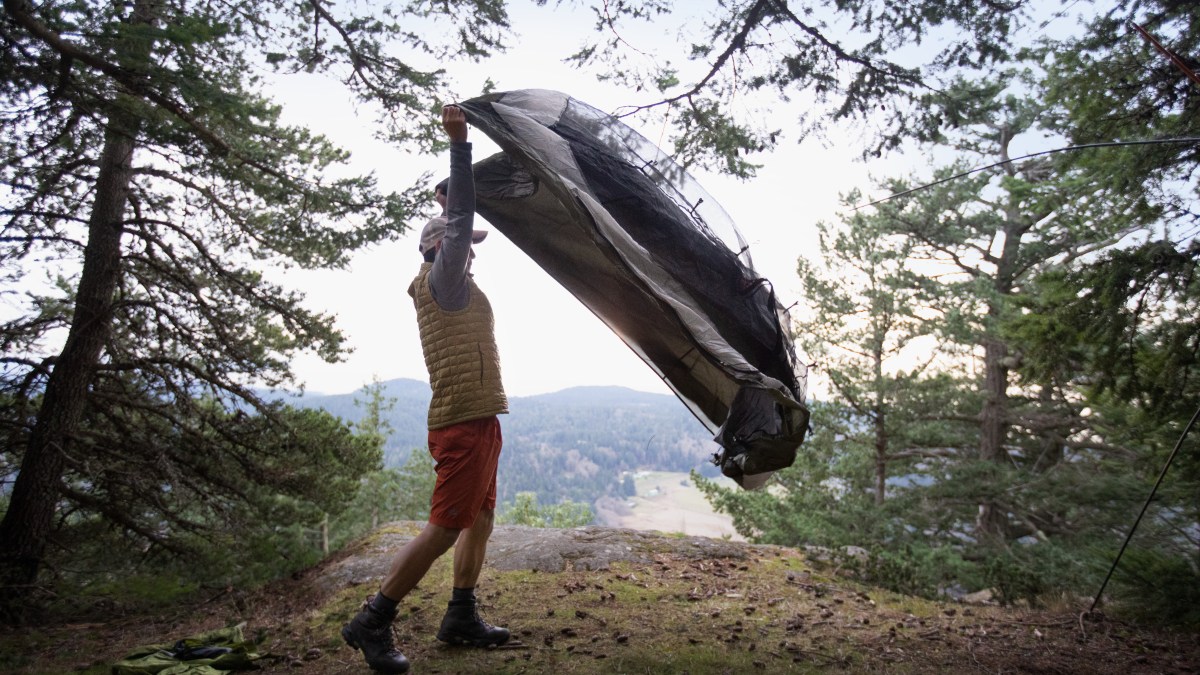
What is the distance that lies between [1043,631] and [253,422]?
6.66 metres

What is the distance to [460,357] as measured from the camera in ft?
9.04

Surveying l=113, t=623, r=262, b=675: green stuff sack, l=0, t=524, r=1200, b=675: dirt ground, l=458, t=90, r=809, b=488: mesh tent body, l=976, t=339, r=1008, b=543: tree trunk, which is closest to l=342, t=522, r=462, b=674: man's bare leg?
l=0, t=524, r=1200, b=675: dirt ground

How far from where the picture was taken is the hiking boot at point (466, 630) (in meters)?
2.99

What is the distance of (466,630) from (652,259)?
195 centimetres

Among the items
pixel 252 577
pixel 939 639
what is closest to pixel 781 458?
pixel 939 639

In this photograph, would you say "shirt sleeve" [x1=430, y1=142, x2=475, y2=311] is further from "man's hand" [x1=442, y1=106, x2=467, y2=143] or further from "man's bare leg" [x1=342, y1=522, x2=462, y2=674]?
"man's bare leg" [x1=342, y1=522, x2=462, y2=674]

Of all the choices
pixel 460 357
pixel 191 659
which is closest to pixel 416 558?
pixel 460 357

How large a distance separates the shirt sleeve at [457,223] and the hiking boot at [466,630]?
1.52 meters

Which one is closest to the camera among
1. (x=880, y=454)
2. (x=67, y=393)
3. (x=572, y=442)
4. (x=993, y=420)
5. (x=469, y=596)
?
(x=469, y=596)

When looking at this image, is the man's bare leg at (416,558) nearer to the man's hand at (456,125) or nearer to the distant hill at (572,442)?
the man's hand at (456,125)

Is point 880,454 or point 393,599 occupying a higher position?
point 880,454

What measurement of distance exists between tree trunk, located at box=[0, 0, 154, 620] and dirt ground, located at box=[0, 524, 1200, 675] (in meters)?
0.73

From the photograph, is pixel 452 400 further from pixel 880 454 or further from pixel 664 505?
pixel 664 505

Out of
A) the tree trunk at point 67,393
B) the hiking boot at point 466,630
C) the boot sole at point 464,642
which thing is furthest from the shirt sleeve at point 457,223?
the tree trunk at point 67,393
